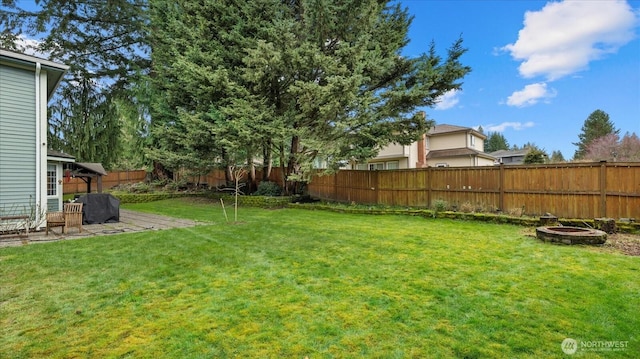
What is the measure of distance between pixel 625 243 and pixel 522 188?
314 cm

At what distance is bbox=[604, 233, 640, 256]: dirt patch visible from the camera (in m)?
5.78

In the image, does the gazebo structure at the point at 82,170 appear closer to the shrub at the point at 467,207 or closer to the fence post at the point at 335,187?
the fence post at the point at 335,187

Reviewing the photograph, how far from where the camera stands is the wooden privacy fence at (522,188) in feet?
25.2

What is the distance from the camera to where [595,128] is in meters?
38.8

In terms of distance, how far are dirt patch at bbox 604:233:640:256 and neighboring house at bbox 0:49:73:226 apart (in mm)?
14041

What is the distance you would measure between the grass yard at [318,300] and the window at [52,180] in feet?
17.0

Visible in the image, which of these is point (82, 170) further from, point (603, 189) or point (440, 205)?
point (603, 189)

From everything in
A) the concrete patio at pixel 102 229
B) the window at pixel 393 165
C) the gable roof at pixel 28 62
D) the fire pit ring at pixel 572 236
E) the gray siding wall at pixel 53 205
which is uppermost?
the gable roof at pixel 28 62

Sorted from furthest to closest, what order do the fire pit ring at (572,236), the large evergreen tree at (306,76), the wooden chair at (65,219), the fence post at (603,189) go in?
the large evergreen tree at (306,76)
the wooden chair at (65,219)
the fence post at (603,189)
the fire pit ring at (572,236)

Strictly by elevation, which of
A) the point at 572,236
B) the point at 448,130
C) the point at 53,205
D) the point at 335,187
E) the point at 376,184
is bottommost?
the point at 572,236

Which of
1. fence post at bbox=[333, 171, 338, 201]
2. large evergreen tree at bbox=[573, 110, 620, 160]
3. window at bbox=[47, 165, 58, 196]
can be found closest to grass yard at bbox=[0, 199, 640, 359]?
window at bbox=[47, 165, 58, 196]

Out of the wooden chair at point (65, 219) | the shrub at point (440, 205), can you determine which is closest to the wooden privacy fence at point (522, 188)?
the shrub at point (440, 205)

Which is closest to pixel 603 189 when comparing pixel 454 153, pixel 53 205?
pixel 454 153

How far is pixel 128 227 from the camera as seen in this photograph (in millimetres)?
9320
